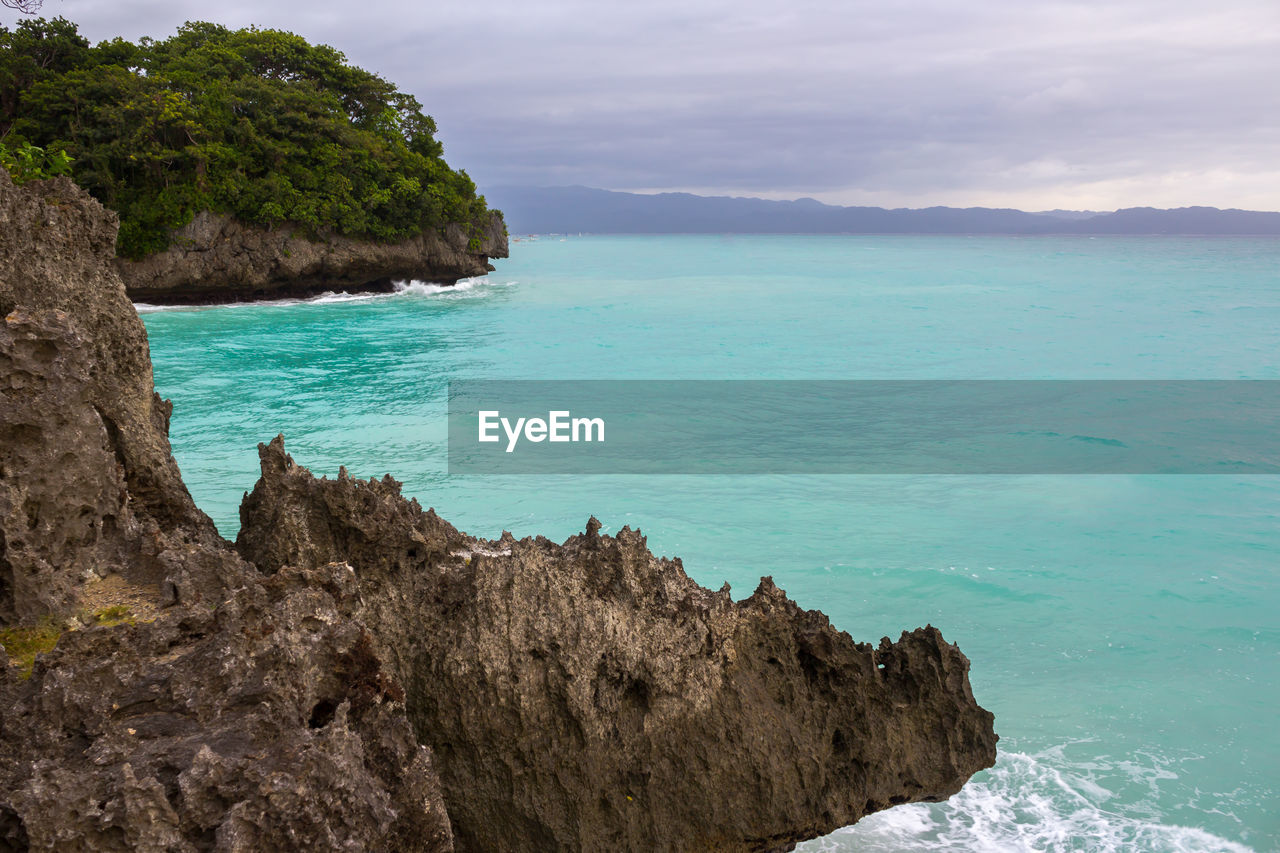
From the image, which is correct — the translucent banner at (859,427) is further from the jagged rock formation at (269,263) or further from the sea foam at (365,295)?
the sea foam at (365,295)

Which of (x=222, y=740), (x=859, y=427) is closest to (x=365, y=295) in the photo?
(x=859, y=427)

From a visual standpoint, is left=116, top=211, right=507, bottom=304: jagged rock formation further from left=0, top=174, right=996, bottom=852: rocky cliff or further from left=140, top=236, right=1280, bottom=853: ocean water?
left=0, top=174, right=996, bottom=852: rocky cliff

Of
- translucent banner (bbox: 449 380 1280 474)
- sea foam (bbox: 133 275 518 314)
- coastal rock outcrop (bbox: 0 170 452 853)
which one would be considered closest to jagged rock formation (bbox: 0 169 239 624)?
coastal rock outcrop (bbox: 0 170 452 853)

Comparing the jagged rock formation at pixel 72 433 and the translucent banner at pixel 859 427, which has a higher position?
the jagged rock formation at pixel 72 433

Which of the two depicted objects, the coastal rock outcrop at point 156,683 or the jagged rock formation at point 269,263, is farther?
the jagged rock formation at point 269,263

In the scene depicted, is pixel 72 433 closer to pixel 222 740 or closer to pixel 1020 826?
pixel 222 740

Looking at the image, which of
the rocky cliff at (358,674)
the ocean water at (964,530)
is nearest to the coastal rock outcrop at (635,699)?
the rocky cliff at (358,674)
